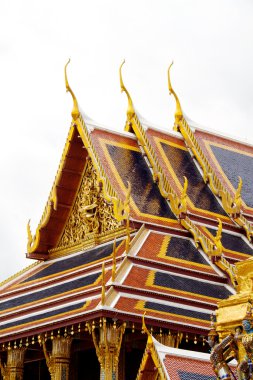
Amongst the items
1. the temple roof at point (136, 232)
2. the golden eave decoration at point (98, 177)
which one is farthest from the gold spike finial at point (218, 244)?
the golden eave decoration at point (98, 177)

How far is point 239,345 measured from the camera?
9141 millimetres

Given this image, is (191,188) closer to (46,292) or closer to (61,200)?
(61,200)

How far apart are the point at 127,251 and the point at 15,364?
298 cm

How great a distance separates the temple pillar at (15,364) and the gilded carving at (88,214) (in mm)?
3277

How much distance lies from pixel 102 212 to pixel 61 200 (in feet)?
5.53

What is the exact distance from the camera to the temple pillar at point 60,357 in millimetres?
18500

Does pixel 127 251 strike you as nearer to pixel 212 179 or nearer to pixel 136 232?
pixel 136 232

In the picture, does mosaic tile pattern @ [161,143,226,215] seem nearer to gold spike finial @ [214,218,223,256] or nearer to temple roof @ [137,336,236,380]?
gold spike finial @ [214,218,223,256]

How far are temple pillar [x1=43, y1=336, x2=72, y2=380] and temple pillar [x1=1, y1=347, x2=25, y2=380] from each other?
1.07m

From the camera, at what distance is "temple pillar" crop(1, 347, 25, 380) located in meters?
19.5

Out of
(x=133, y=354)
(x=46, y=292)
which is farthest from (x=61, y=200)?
(x=133, y=354)

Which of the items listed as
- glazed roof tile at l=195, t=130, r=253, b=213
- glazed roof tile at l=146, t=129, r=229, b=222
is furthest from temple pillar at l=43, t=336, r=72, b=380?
glazed roof tile at l=195, t=130, r=253, b=213

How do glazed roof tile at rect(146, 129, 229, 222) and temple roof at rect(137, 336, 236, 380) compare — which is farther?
glazed roof tile at rect(146, 129, 229, 222)

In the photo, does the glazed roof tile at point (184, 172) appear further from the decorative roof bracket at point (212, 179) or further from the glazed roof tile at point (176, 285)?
the glazed roof tile at point (176, 285)
